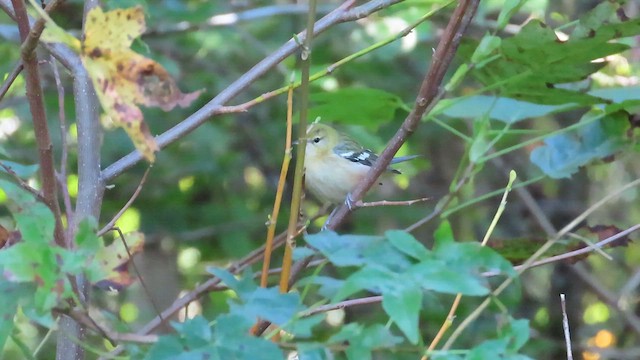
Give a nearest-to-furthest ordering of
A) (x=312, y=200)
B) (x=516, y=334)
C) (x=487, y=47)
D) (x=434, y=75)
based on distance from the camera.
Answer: (x=516, y=334) → (x=434, y=75) → (x=487, y=47) → (x=312, y=200)

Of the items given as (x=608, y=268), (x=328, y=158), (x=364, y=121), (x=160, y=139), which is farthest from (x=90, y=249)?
(x=608, y=268)

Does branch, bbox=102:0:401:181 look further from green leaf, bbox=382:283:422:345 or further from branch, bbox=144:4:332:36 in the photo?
branch, bbox=144:4:332:36

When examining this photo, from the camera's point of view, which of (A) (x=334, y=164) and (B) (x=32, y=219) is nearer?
(B) (x=32, y=219)

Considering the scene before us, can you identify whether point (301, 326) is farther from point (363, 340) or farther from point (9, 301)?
point (9, 301)

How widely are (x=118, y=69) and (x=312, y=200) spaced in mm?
4004

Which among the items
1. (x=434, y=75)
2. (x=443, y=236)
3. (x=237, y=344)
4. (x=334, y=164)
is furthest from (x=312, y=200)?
(x=237, y=344)

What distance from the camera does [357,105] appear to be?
6.79 feet

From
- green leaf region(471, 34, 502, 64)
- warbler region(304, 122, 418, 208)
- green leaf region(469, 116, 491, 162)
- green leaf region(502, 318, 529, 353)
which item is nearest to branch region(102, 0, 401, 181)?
green leaf region(471, 34, 502, 64)

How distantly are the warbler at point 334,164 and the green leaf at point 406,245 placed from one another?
2.12 m

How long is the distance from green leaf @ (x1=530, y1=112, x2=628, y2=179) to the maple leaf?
1262mm

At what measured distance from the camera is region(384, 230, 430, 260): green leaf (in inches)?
44.3

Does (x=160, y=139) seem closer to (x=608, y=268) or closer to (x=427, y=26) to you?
(x=427, y=26)

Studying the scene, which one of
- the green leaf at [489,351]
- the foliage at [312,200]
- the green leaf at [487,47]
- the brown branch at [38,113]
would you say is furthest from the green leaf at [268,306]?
the green leaf at [487,47]

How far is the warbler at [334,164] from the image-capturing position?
3451mm
